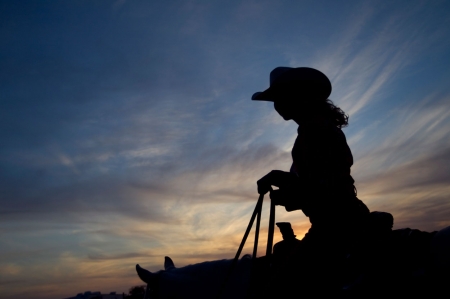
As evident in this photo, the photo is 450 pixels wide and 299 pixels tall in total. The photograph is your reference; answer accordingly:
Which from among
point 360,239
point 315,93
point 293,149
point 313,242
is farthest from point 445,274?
point 315,93

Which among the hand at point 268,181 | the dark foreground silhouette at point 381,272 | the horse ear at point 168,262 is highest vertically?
the hand at point 268,181

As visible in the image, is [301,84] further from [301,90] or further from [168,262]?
[168,262]

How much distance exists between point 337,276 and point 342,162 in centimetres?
94

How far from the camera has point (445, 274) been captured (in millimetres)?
2668

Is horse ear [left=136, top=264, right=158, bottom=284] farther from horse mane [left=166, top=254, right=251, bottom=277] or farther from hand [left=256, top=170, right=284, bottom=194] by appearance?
hand [left=256, top=170, right=284, bottom=194]

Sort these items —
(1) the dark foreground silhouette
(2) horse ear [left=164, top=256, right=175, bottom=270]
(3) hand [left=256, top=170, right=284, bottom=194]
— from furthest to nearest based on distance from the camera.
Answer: (2) horse ear [left=164, top=256, right=175, bottom=270] → (3) hand [left=256, top=170, right=284, bottom=194] → (1) the dark foreground silhouette

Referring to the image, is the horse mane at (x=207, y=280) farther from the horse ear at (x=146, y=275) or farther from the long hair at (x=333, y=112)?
the long hair at (x=333, y=112)

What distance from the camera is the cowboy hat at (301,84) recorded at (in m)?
3.82

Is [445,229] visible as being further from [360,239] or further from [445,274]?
[360,239]

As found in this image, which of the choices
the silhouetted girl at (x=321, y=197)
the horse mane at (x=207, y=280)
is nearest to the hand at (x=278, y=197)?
the silhouetted girl at (x=321, y=197)

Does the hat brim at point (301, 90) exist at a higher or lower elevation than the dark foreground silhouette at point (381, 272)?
higher

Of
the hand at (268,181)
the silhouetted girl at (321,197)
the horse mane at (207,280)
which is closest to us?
the silhouetted girl at (321,197)

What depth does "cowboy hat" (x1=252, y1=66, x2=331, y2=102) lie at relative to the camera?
151 inches

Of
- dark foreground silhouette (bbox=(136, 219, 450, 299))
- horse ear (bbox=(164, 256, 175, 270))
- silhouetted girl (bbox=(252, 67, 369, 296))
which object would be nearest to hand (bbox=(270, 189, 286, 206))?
silhouetted girl (bbox=(252, 67, 369, 296))
